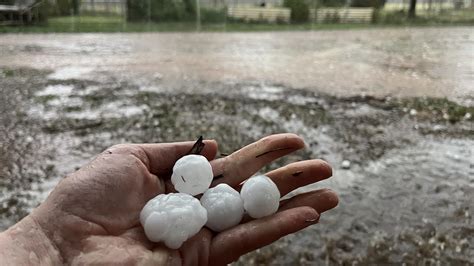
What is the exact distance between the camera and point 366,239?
1802 millimetres

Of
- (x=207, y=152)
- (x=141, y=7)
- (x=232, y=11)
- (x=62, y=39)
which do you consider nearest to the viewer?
(x=207, y=152)

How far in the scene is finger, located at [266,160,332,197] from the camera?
1158 millimetres

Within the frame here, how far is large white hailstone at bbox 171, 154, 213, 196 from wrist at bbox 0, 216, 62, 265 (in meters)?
0.29

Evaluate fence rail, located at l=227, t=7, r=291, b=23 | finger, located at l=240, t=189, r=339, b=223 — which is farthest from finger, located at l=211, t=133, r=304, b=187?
fence rail, located at l=227, t=7, r=291, b=23

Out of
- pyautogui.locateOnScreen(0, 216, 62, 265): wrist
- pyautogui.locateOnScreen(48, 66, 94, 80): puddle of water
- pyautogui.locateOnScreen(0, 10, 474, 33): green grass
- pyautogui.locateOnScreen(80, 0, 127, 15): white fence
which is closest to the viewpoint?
pyautogui.locateOnScreen(0, 216, 62, 265): wrist

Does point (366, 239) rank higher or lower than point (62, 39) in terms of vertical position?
lower

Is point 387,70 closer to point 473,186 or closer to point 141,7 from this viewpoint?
point 473,186

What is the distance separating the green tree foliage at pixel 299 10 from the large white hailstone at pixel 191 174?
8078 millimetres

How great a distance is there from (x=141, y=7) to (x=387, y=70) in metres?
4.49

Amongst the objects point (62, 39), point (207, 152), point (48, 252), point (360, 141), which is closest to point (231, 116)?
point (360, 141)

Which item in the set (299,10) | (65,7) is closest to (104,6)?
(65,7)

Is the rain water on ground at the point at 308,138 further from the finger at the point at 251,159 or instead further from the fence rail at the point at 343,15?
the fence rail at the point at 343,15

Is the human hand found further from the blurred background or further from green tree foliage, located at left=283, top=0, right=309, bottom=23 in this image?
green tree foliage, located at left=283, top=0, right=309, bottom=23

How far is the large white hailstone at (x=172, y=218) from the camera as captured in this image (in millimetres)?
1000
